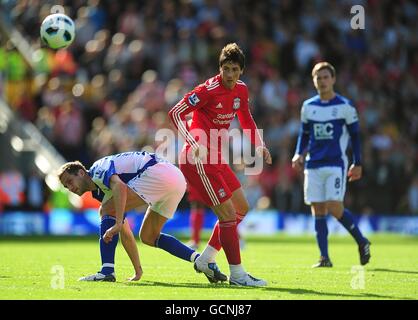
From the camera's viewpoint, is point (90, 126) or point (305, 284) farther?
point (90, 126)

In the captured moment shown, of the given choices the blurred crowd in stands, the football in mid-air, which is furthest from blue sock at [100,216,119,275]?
the blurred crowd in stands

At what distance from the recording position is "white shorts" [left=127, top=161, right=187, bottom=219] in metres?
10.5

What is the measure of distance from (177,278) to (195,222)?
564cm

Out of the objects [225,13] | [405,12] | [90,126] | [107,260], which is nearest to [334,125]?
[107,260]

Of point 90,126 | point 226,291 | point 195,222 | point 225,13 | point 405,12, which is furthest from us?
point 405,12

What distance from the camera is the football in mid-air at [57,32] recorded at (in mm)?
12984

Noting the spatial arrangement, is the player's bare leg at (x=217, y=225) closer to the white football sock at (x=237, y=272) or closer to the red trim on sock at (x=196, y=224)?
the white football sock at (x=237, y=272)

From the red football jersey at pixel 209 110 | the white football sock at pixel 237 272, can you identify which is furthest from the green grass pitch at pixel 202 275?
the red football jersey at pixel 209 110

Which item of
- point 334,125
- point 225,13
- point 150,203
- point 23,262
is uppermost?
point 225,13

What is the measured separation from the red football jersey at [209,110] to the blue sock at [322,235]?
3.12 m

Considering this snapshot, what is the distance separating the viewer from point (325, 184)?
527 inches

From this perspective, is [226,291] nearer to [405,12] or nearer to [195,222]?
[195,222]

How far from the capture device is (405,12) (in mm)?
28172

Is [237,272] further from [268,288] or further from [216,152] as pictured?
Result: [216,152]
